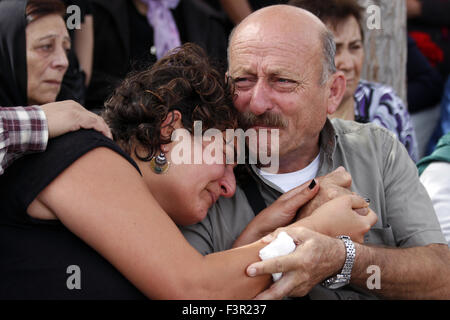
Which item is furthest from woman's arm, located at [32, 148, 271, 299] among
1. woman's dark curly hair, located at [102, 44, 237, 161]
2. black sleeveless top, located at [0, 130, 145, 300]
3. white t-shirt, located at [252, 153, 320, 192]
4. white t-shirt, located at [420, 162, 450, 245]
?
white t-shirt, located at [420, 162, 450, 245]

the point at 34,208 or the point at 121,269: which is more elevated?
the point at 34,208

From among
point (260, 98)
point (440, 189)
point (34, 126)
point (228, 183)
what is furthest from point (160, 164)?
point (440, 189)

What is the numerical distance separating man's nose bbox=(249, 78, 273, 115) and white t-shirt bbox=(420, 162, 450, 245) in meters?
1.05

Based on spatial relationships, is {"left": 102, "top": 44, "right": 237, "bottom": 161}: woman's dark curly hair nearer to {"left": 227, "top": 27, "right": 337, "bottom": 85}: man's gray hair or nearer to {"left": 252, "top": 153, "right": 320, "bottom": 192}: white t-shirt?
{"left": 252, "top": 153, "right": 320, "bottom": 192}: white t-shirt

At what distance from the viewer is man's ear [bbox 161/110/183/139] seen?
2.12 metres

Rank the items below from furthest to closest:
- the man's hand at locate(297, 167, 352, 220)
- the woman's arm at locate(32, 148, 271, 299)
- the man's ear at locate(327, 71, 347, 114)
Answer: the man's ear at locate(327, 71, 347, 114), the man's hand at locate(297, 167, 352, 220), the woman's arm at locate(32, 148, 271, 299)

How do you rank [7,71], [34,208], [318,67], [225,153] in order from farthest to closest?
[7,71] → [318,67] → [225,153] → [34,208]

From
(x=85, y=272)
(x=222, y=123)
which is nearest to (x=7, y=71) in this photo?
(x=222, y=123)

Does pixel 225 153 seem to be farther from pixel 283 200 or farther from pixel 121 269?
pixel 121 269

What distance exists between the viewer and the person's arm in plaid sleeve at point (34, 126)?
1.76 metres

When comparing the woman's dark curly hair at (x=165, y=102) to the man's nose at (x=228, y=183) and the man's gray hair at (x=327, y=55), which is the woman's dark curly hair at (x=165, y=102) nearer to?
the man's nose at (x=228, y=183)

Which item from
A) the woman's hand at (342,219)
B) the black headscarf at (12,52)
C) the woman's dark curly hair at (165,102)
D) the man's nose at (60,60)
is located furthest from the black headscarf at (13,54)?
the woman's hand at (342,219)
